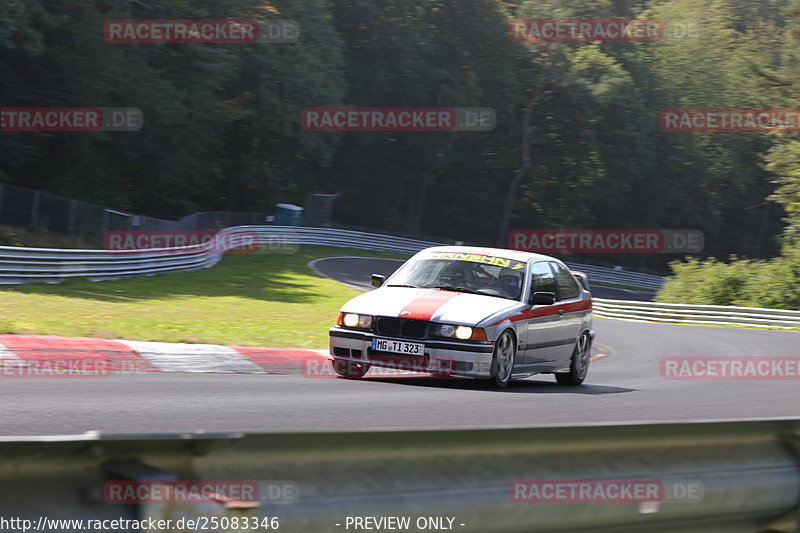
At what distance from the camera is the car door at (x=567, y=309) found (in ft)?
41.8

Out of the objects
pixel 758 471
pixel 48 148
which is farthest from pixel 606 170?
pixel 758 471

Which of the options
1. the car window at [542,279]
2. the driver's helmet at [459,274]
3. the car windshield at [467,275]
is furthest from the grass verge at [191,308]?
the car window at [542,279]

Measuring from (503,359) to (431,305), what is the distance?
1006 mm

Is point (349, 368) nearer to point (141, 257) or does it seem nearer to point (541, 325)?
point (541, 325)

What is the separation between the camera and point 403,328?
10930mm

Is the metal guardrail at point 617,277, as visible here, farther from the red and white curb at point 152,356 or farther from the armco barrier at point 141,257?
the red and white curb at point 152,356

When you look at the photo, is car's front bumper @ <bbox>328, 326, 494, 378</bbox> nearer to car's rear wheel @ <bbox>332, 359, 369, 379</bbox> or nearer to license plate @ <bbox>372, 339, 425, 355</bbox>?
license plate @ <bbox>372, 339, 425, 355</bbox>

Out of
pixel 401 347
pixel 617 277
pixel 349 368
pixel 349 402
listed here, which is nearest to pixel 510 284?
pixel 401 347

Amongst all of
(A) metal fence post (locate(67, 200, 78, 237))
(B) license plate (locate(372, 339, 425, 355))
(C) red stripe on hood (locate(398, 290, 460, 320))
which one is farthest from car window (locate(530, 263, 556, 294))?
(A) metal fence post (locate(67, 200, 78, 237))

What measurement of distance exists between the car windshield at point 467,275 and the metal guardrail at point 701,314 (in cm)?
2055

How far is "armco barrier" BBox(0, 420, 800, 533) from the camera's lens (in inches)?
107

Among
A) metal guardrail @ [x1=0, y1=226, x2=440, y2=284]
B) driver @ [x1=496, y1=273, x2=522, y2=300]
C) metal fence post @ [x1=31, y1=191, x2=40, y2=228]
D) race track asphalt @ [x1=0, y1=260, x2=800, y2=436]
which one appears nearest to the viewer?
race track asphalt @ [x1=0, y1=260, x2=800, y2=436]

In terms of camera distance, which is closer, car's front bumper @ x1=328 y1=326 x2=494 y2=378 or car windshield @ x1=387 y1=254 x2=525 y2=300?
car's front bumper @ x1=328 y1=326 x2=494 y2=378

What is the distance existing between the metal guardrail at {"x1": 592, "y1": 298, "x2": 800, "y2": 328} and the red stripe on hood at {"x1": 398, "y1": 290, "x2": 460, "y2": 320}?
21.5m
